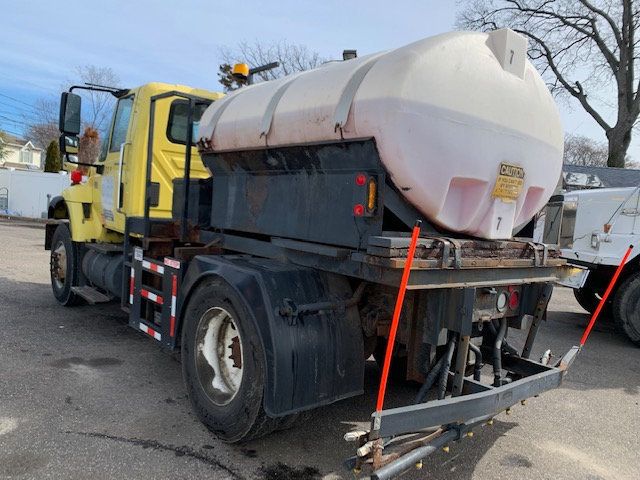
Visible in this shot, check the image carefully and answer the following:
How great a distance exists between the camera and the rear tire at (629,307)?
7.02m

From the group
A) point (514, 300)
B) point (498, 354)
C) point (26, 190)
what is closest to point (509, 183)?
point (514, 300)

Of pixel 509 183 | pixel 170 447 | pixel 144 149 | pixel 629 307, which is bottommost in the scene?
pixel 170 447

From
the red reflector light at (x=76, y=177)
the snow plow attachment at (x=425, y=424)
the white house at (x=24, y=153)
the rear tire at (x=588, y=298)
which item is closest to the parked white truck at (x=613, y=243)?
the rear tire at (x=588, y=298)

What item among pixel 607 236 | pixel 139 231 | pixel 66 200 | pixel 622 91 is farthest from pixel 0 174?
pixel 622 91

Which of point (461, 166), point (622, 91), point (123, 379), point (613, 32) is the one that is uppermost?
point (613, 32)

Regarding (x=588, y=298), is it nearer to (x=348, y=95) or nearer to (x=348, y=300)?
(x=348, y=300)

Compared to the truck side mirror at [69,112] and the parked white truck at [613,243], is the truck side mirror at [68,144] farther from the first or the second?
the parked white truck at [613,243]

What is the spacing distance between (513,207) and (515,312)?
2.52ft

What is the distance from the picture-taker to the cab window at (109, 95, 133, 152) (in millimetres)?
5691

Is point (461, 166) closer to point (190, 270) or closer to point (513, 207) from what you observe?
point (513, 207)

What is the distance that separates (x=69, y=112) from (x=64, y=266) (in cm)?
218

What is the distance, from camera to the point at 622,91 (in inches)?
915

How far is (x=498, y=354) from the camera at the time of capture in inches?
140

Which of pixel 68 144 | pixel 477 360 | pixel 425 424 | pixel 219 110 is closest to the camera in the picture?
pixel 425 424
